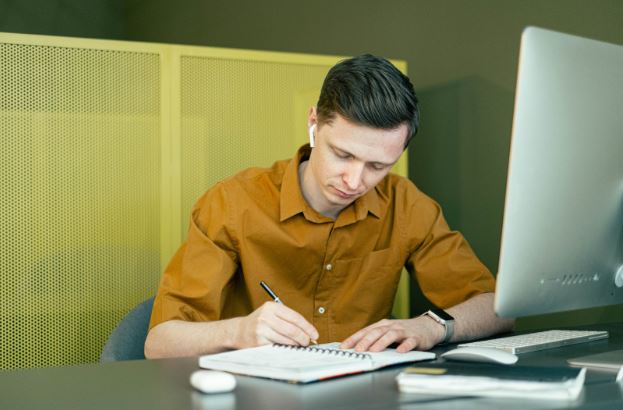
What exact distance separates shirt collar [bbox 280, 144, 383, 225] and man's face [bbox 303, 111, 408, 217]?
0.12m

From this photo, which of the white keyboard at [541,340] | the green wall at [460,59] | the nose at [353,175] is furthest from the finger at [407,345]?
the green wall at [460,59]

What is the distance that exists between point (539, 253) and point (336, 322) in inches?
38.5

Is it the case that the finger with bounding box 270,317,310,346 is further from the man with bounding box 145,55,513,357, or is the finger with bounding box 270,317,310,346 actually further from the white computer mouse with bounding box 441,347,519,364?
the white computer mouse with bounding box 441,347,519,364

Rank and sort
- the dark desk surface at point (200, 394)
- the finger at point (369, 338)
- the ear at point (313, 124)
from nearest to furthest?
the dark desk surface at point (200, 394)
the finger at point (369, 338)
the ear at point (313, 124)

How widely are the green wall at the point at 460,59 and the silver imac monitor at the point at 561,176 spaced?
1.22 metres

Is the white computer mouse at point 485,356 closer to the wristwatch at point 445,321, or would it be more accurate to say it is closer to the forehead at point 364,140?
the wristwatch at point 445,321

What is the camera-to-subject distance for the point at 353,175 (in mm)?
1973

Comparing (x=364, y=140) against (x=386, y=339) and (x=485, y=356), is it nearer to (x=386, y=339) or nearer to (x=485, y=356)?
(x=386, y=339)

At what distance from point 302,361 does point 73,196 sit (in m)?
1.64

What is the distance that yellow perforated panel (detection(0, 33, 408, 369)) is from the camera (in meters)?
2.81

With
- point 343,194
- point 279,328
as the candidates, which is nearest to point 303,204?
point 343,194

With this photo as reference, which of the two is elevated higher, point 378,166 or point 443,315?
point 378,166

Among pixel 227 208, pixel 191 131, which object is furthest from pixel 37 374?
pixel 191 131

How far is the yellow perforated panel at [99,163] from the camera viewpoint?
281 cm
